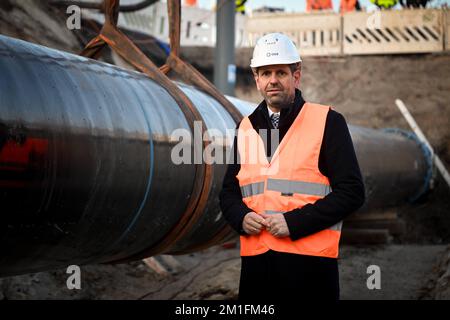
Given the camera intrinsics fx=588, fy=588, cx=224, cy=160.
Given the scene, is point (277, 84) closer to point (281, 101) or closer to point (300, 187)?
point (281, 101)

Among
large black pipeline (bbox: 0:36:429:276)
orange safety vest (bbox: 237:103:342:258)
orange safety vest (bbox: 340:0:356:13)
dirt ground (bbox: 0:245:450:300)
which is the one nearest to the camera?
large black pipeline (bbox: 0:36:429:276)

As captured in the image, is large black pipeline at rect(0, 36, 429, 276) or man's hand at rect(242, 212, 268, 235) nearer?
large black pipeline at rect(0, 36, 429, 276)

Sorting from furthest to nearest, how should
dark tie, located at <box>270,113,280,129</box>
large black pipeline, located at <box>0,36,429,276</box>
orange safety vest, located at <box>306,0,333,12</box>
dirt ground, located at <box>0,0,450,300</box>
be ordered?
1. orange safety vest, located at <box>306,0,333,12</box>
2. dirt ground, located at <box>0,0,450,300</box>
3. dark tie, located at <box>270,113,280,129</box>
4. large black pipeline, located at <box>0,36,429,276</box>

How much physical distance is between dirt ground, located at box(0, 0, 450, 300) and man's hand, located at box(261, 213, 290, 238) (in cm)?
327

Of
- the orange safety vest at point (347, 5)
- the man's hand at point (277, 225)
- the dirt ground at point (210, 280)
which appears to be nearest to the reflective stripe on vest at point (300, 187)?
the man's hand at point (277, 225)

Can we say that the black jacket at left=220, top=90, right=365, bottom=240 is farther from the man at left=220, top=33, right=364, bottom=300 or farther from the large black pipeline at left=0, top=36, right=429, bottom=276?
the large black pipeline at left=0, top=36, right=429, bottom=276

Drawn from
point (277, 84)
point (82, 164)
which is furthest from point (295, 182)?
point (82, 164)

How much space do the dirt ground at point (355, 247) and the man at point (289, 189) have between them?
3171 millimetres

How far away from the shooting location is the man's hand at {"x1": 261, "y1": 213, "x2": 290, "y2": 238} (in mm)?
2277

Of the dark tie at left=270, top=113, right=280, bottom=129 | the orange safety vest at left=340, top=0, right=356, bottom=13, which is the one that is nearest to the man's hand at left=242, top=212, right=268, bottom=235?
the dark tie at left=270, top=113, right=280, bottom=129

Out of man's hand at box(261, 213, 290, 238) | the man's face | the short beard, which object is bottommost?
man's hand at box(261, 213, 290, 238)

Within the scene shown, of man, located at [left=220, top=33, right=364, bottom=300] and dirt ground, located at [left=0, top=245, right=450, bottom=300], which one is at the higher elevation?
man, located at [left=220, top=33, right=364, bottom=300]

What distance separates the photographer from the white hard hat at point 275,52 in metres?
2.41

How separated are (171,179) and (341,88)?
9.40m
